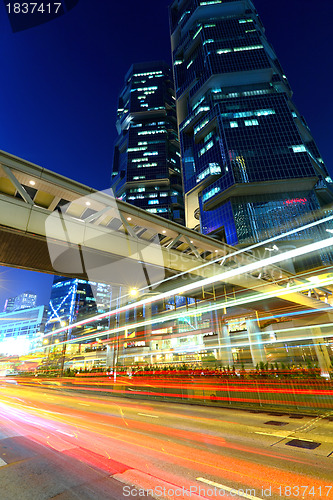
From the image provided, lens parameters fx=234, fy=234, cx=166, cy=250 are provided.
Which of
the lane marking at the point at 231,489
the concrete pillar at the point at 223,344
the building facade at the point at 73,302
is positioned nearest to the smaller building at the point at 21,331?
the building facade at the point at 73,302

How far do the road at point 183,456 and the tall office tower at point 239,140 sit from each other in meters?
64.8

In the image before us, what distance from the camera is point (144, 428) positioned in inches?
388

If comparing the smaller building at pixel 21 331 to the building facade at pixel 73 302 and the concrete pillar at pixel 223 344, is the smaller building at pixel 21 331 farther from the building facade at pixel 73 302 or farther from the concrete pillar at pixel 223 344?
the concrete pillar at pixel 223 344

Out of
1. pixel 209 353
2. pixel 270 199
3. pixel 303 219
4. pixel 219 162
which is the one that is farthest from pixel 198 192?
pixel 209 353

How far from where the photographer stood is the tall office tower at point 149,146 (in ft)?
455

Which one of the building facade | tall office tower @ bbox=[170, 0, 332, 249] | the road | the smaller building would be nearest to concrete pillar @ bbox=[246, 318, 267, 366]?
the road

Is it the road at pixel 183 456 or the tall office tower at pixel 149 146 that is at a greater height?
the tall office tower at pixel 149 146

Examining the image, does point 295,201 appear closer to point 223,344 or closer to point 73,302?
point 223,344

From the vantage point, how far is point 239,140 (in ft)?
271

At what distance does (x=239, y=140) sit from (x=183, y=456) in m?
91.4

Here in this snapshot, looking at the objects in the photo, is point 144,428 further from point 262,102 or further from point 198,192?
point 262,102

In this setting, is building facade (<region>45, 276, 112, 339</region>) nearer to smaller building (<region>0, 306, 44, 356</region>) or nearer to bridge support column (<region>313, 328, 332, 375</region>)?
smaller building (<region>0, 306, 44, 356</region>)

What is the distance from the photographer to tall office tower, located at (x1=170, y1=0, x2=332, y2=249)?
7475 cm

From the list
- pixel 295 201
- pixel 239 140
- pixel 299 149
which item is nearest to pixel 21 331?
pixel 239 140
